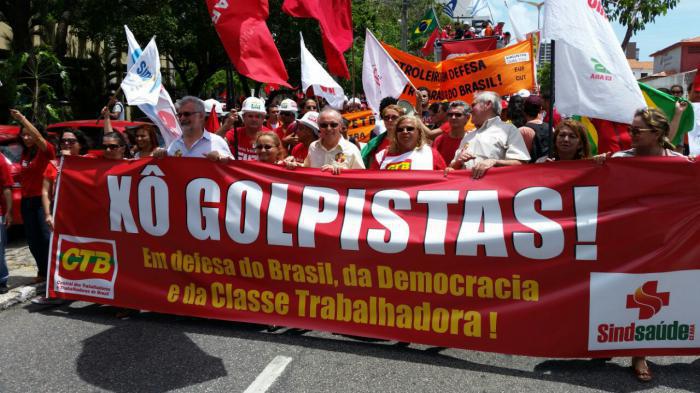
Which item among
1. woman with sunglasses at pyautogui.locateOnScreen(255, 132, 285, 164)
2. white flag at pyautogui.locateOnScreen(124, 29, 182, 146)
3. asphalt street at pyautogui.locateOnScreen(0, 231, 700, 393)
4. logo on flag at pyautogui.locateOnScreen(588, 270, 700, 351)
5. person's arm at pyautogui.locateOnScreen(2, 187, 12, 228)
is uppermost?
white flag at pyautogui.locateOnScreen(124, 29, 182, 146)

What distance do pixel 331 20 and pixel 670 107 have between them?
3815 mm

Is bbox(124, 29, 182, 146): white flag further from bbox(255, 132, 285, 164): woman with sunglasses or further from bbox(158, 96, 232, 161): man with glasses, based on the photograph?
bbox(255, 132, 285, 164): woman with sunglasses

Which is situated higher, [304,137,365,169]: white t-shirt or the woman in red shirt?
[304,137,365,169]: white t-shirt

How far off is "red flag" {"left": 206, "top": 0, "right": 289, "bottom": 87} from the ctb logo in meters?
3.17

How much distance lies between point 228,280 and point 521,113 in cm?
340

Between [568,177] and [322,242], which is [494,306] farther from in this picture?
[322,242]

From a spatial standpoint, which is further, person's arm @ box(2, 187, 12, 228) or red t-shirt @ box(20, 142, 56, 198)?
red t-shirt @ box(20, 142, 56, 198)

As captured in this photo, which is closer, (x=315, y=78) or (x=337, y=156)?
(x=337, y=156)

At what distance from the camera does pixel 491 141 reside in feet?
16.3

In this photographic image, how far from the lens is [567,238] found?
420cm

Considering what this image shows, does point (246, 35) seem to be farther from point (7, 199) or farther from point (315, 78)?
Result: point (315, 78)

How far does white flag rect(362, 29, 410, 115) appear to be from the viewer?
7641mm

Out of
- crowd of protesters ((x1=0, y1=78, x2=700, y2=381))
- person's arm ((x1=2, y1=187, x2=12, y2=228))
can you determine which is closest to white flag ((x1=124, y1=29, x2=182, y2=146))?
crowd of protesters ((x1=0, y1=78, x2=700, y2=381))

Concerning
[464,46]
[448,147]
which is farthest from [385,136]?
[464,46]
